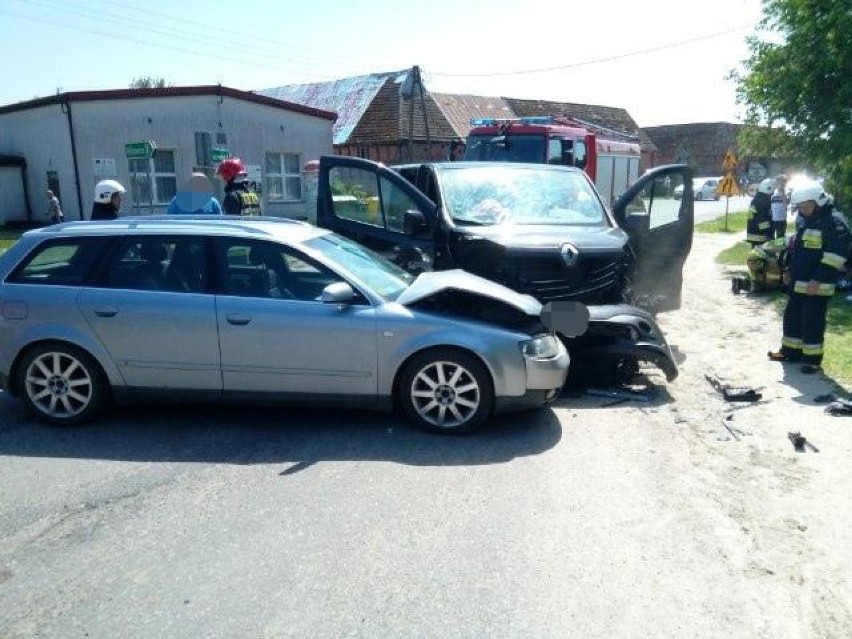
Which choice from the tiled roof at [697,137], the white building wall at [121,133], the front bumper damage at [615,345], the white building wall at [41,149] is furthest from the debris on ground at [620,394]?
the tiled roof at [697,137]

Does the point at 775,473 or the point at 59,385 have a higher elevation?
the point at 59,385

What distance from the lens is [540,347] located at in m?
5.26

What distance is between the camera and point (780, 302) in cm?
1038

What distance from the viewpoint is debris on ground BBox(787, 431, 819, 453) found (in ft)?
16.4

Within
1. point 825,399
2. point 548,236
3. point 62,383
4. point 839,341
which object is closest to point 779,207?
point 839,341

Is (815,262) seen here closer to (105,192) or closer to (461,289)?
(461,289)

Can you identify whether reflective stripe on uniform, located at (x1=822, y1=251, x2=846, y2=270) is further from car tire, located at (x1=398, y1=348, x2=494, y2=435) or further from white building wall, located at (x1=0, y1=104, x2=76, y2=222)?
white building wall, located at (x1=0, y1=104, x2=76, y2=222)

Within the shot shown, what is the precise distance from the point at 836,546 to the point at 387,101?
3649 centimetres

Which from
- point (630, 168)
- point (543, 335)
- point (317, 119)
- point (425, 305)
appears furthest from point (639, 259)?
point (317, 119)

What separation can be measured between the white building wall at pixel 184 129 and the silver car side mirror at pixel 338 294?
65.5ft

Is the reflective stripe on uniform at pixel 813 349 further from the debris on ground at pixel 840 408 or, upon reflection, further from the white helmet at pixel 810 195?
the white helmet at pixel 810 195

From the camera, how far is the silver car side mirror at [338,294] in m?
4.99

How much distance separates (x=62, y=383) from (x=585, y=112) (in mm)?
48651

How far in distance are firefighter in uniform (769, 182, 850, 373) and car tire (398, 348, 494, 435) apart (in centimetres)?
363
